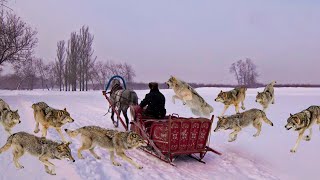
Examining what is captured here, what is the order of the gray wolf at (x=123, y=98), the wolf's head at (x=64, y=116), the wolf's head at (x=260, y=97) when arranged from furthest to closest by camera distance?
the gray wolf at (x=123, y=98) → the wolf's head at (x=260, y=97) → the wolf's head at (x=64, y=116)

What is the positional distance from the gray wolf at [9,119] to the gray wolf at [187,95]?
2139mm

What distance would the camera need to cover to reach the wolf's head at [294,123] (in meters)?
3.07

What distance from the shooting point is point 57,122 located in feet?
10.0

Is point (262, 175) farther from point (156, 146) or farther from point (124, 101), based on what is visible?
point (124, 101)

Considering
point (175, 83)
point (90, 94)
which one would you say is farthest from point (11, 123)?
point (90, 94)

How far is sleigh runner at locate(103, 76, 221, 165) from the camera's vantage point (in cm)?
775

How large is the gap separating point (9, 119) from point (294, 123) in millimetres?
2434

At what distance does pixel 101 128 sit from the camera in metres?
3.91

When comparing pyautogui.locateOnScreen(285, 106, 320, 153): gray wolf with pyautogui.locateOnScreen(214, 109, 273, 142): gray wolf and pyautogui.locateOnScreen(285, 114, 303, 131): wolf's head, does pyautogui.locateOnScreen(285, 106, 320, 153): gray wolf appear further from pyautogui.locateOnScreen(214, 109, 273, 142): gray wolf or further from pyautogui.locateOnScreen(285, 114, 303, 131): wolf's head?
pyautogui.locateOnScreen(214, 109, 273, 142): gray wolf

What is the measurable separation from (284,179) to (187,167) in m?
2.09

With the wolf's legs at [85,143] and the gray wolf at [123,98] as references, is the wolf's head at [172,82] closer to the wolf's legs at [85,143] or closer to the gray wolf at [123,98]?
the wolf's legs at [85,143]

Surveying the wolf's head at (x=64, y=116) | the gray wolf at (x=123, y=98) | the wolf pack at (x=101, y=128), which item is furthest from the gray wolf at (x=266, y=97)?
the gray wolf at (x=123, y=98)

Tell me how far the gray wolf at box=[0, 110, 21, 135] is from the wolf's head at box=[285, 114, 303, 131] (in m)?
2.29

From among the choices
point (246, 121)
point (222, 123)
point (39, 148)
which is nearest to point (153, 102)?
point (222, 123)
